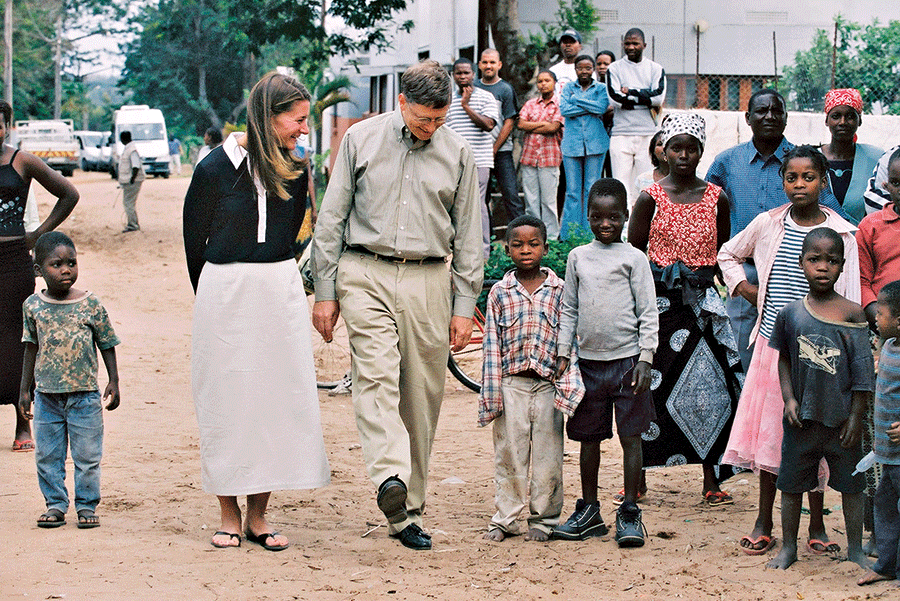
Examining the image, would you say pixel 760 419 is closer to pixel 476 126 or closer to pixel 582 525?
pixel 582 525

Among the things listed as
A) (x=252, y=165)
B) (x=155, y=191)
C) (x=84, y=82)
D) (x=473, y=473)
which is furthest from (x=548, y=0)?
(x=84, y=82)

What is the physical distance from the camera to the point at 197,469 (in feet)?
22.6

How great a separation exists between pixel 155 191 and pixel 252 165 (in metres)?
27.6

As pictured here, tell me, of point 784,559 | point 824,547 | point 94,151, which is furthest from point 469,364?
point 94,151

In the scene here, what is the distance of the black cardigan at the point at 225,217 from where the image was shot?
4.96 m

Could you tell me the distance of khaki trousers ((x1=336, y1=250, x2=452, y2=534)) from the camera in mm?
5078

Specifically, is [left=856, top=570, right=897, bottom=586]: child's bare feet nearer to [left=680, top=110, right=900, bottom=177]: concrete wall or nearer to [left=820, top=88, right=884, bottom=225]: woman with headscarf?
[left=820, top=88, right=884, bottom=225]: woman with headscarf

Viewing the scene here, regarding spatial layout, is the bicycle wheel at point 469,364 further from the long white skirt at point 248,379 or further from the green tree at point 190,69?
the green tree at point 190,69

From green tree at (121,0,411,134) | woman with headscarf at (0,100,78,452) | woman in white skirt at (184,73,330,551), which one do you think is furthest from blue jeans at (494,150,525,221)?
green tree at (121,0,411,134)

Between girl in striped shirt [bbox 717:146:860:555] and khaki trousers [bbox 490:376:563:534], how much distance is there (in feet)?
2.74

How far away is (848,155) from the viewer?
20.2 feet

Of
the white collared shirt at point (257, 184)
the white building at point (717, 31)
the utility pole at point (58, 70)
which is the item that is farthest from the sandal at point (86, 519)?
the utility pole at point (58, 70)

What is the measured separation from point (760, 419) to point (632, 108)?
6751mm

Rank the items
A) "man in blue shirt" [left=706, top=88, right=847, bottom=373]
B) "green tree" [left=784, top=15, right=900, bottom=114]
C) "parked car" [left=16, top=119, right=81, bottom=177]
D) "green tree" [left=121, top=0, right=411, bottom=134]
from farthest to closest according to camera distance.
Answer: "green tree" [left=121, top=0, right=411, bottom=134] → "parked car" [left=16, top=119, right=81, bottom=177] → "green tree" [left=784, top=15, right=900, bottom=114] → "man in blue shirt" [left=706, top=88, right=847, bottom=373]
